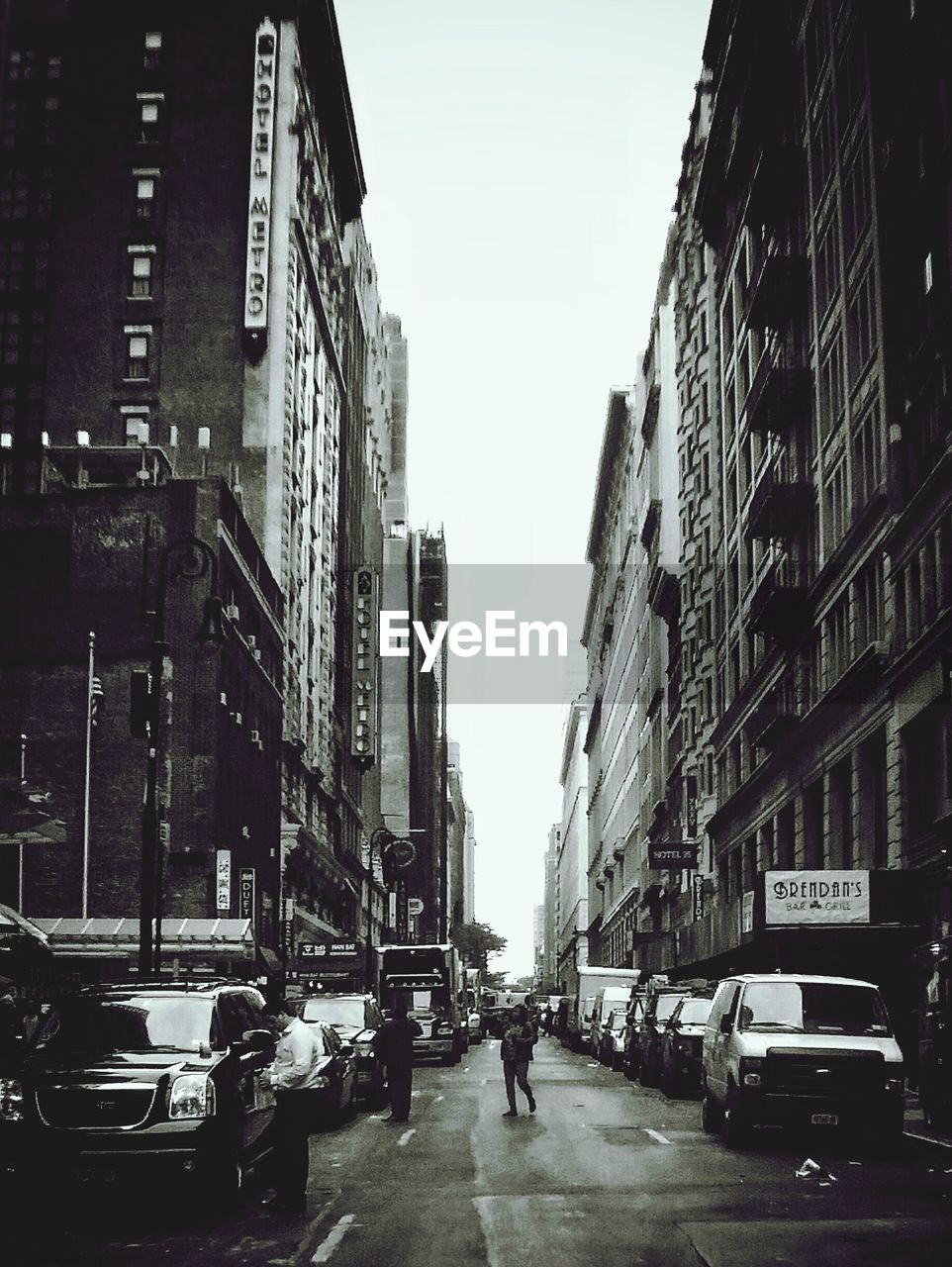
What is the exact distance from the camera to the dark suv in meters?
14.5

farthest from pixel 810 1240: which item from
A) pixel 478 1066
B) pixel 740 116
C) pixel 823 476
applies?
pixel 740 116

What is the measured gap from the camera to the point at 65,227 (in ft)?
240

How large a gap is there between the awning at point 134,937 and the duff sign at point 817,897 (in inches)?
762

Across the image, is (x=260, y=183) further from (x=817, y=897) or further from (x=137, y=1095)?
(x=137, y=1095)

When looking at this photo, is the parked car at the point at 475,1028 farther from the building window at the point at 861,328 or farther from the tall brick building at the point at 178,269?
the building window at the point at 861,328

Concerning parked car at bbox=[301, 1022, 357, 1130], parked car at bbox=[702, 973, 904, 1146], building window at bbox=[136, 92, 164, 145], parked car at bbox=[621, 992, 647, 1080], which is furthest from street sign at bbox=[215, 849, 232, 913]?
building window at bbox=[136, 92, 164, 145]

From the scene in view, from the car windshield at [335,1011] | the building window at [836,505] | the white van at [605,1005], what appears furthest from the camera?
the white van at [605,1005]

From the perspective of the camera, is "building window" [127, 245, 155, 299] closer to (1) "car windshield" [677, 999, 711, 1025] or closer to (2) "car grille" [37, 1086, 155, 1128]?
(1) "car windshield" [677, 999, 711, 1025]

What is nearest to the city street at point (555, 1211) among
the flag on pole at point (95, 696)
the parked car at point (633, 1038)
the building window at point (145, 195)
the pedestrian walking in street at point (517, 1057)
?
the pedestrian walking in street at point (517, 1057)

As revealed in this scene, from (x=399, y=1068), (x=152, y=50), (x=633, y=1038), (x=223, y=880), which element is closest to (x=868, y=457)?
(x=633, y=1038)

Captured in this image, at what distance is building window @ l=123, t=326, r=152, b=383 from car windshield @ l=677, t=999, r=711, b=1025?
4506 cm

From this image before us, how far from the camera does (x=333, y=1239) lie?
44.0ft

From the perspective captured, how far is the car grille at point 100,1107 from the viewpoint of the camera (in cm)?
1459

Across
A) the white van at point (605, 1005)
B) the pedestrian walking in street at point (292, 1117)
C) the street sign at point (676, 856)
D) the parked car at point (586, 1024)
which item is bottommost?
the parked car at point (586, 1024)
